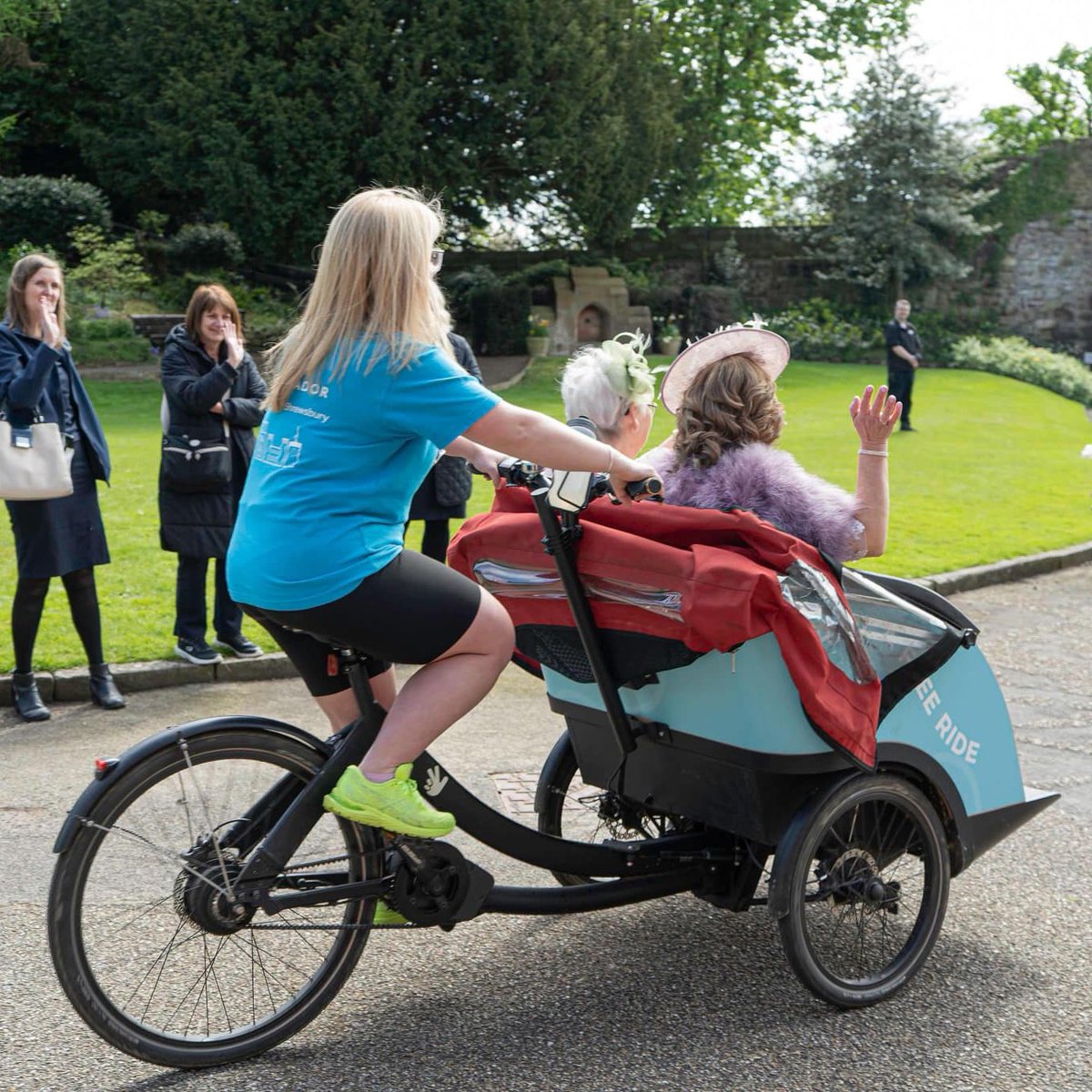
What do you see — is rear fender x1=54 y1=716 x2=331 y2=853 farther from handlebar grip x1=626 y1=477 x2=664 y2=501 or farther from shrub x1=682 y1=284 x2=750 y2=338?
shrub x1=682 y1=284 x2=750 y2=338

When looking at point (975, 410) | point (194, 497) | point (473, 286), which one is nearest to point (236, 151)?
point (473, 286)

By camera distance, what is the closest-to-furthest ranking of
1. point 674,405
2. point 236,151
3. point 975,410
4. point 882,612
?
1. point 882,612
2. point 674,405
3. point 975,410
4. point 236,151

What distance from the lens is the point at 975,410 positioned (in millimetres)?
22969

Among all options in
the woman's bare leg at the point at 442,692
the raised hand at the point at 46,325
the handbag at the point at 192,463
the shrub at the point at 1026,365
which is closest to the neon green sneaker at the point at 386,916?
the woman's bare leg at the point at 442,692

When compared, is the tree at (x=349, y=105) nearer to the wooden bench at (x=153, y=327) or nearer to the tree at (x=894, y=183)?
the wooden bench at (x=153, y=327)

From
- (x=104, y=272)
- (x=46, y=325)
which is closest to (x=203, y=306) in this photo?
(x=46, y=325)

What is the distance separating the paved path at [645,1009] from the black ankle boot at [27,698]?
1254 millimetres

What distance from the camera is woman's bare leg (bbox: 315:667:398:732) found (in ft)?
10.9

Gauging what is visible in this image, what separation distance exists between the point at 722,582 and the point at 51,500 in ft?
13.6

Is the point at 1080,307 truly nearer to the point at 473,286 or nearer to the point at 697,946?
the point at 473,286

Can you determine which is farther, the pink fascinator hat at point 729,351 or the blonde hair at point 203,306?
the blonde hair at point 203,306

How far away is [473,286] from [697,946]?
78.3 feet

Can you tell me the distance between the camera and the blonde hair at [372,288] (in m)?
3.01

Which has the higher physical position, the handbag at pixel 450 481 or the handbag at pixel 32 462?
the handbag at pixel 32 462
